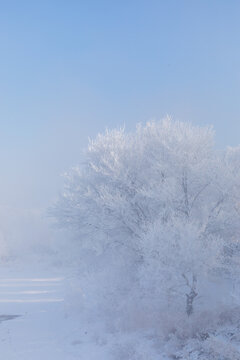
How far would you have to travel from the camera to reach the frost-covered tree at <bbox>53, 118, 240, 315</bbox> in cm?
1162

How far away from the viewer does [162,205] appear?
14.4m

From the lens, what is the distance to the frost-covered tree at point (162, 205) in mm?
11625

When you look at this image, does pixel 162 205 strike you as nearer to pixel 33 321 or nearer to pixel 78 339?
pixel 78 339

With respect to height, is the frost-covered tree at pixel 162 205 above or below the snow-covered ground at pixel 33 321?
above

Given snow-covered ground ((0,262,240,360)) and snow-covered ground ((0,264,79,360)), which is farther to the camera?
snow-covered ground ((0,264,79,360))

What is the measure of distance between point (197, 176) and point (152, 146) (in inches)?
127

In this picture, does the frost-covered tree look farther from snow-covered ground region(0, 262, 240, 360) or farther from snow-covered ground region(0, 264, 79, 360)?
snow-covered ground region(0, 264, 79, 360)

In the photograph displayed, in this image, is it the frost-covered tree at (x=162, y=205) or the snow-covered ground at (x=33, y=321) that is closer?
the snow-covered ground at (x=33, y=321)

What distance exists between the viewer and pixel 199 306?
44.0ft

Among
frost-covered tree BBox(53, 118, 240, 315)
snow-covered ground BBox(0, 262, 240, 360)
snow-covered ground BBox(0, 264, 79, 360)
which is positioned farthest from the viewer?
frost-covered tree BBox(53, 118, 240, 315)

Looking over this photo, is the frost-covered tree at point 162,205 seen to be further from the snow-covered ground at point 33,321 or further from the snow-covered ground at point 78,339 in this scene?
the snow-covered ground at point 33,321

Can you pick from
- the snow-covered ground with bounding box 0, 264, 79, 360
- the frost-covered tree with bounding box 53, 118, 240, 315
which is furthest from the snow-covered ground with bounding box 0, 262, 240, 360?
the frost-covered tree with bounding box 53, 118, 240, 315

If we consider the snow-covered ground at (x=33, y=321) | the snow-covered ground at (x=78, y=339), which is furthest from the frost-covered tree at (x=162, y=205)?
the snow-covered ground at (x=33, y=321)

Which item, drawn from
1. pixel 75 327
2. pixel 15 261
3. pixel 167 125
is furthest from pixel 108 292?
pixel 15 261
